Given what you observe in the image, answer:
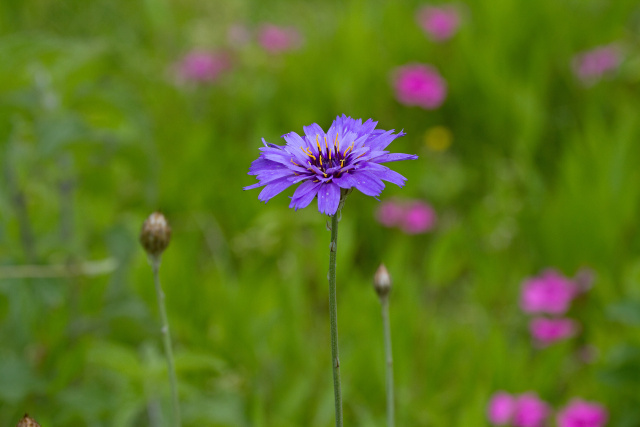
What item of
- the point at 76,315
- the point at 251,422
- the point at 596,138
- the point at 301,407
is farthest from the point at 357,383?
the point at 596,138

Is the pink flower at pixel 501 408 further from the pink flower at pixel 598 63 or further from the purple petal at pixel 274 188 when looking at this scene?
the pink flower at pixel 598 63

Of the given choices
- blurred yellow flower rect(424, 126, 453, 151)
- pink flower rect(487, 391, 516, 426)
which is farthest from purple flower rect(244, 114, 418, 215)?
blurred yellow flower rect(424, 126, 453, 151)

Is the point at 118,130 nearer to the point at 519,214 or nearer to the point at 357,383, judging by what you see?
the point at 357,383

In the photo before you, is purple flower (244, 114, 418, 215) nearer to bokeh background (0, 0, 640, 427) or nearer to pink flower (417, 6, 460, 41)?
bokeh background (0, 0, 640, 427)

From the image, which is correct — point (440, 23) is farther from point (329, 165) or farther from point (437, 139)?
point (329, 165)

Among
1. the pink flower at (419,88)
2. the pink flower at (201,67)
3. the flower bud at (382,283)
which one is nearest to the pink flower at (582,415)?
the flower bud at (382,283)

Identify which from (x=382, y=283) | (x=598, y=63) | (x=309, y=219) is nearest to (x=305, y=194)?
(x=382, y=283)
